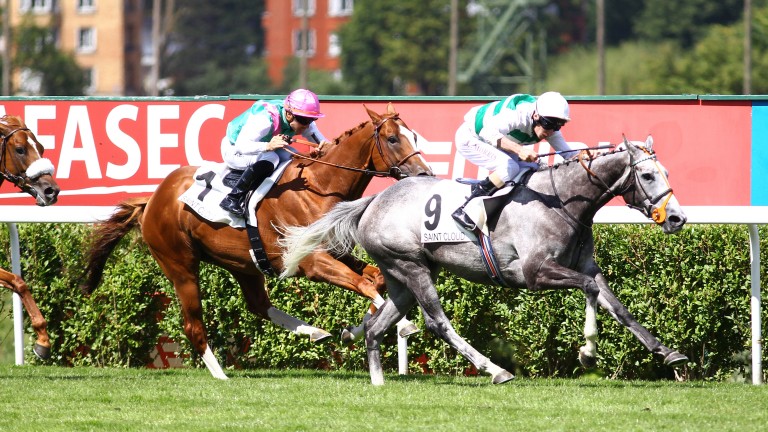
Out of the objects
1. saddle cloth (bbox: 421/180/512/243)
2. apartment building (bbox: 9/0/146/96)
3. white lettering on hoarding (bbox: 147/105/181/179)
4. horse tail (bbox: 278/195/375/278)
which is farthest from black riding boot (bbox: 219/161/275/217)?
apartment building (bbox: 9/0/146/96)

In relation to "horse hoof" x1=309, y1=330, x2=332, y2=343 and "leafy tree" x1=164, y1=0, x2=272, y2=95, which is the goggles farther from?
"leafy tree" x1=164, y1=0, x2=272, y2=95

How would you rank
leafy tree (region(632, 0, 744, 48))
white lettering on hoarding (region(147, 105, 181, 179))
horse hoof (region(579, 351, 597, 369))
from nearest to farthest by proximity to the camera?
1. horse hoof (region(579, 351, 597, 369))
2. white lettering on hoarding (region(147, 105, 181, 179))
3. leafy tree (region(632, 0, 744, 48))

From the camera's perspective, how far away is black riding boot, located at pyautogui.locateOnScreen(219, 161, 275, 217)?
8.38m

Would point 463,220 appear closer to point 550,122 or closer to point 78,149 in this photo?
point 550,122

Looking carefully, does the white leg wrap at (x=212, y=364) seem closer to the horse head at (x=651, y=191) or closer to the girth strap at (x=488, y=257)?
the girth strap at (x=488, y=257)

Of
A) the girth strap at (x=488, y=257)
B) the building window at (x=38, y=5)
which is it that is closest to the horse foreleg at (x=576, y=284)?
the girth strap at (x=488, y=257)

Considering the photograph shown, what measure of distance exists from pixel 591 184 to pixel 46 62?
53.1 meters

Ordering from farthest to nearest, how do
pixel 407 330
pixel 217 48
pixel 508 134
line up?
1. pixel 217 48
2. pixel 407 330
3. pixel 508 134

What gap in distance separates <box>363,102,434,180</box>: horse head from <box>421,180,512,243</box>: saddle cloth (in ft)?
1.54

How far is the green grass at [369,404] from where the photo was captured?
250 inches

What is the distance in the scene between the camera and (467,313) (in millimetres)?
8836

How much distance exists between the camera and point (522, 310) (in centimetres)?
874

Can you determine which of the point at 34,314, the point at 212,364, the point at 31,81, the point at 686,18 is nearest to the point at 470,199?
the point at 212,364

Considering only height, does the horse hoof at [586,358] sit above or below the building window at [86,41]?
below
